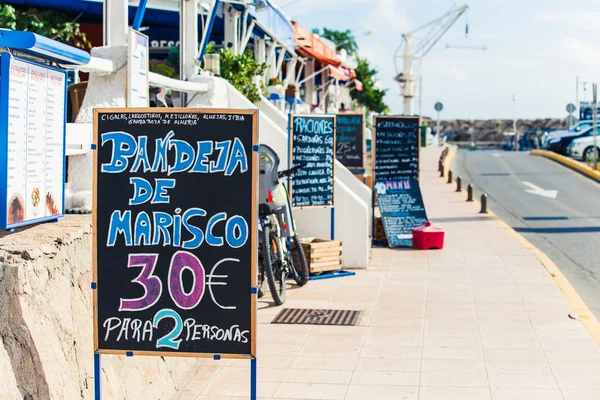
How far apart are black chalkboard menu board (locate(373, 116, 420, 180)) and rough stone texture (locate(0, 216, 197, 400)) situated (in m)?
9.16

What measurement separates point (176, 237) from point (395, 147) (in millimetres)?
10228

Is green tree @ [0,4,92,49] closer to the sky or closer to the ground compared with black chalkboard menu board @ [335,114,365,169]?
closer to the sky

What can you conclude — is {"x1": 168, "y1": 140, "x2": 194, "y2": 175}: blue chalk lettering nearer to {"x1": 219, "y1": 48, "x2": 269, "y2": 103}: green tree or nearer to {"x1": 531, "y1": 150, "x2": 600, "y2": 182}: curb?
{"x1": 219, "y1": 48, "x2": 269, "y2": 103}: green tree

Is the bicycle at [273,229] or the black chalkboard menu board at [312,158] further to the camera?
the black chalkboard menu board at [312,158]

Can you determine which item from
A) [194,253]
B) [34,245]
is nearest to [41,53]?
[34,245]

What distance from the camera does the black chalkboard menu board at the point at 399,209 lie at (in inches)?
567

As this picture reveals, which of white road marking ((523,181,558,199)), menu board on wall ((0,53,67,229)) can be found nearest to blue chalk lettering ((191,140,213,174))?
menu board on wall ((0,53,67,229))

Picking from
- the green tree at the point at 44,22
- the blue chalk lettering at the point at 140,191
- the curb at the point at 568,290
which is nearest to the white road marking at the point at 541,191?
the curb at the point at 568,290

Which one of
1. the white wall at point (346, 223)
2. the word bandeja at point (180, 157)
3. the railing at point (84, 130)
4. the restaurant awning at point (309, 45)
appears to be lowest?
the white wall at point (346, 223)

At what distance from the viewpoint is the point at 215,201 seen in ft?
16.2

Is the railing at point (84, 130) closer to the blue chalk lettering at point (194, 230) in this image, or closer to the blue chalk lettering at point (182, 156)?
the blue chalk lettering at point (182, 156)

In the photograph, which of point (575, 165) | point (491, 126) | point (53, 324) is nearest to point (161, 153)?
point (53, 324)

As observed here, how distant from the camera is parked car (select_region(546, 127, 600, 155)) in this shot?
40562 millimetres

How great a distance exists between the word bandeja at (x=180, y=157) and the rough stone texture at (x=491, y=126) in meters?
86.3
